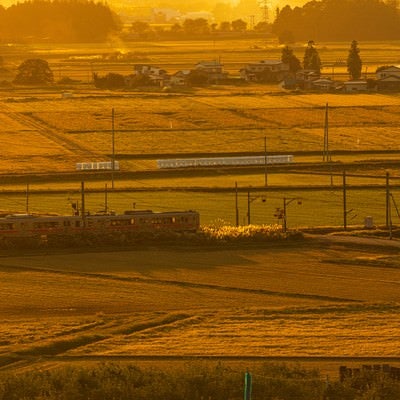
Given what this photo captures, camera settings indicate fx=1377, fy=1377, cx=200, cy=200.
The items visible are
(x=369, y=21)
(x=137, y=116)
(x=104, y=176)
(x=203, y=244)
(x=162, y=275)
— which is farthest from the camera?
(x=369, y=21)

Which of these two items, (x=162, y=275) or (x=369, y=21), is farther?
(x=369, y=21)

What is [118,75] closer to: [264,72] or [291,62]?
[264,72]

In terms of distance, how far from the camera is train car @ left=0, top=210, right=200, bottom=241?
57.6 ft

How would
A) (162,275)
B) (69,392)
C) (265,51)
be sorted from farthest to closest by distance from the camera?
(265,51) → (162,275) → (69,392)

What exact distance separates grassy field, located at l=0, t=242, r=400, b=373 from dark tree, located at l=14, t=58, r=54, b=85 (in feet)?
98.9

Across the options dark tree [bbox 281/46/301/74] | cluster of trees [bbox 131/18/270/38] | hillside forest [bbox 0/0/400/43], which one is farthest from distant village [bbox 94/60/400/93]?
cluster of trees [bbox 131/18/270/38]

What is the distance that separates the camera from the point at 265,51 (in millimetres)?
66000

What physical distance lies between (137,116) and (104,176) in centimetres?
963

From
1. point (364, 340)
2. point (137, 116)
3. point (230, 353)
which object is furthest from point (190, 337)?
point (137, 116)

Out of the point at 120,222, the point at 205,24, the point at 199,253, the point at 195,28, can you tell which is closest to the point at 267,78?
the point at 120,222

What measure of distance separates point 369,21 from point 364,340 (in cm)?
6647

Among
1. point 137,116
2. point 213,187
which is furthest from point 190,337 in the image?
point 137,116

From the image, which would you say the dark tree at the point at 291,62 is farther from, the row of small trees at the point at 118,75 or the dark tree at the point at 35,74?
the dark tree at the point at 35,74

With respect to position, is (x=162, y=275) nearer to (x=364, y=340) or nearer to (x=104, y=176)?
(x=364, y=340)
